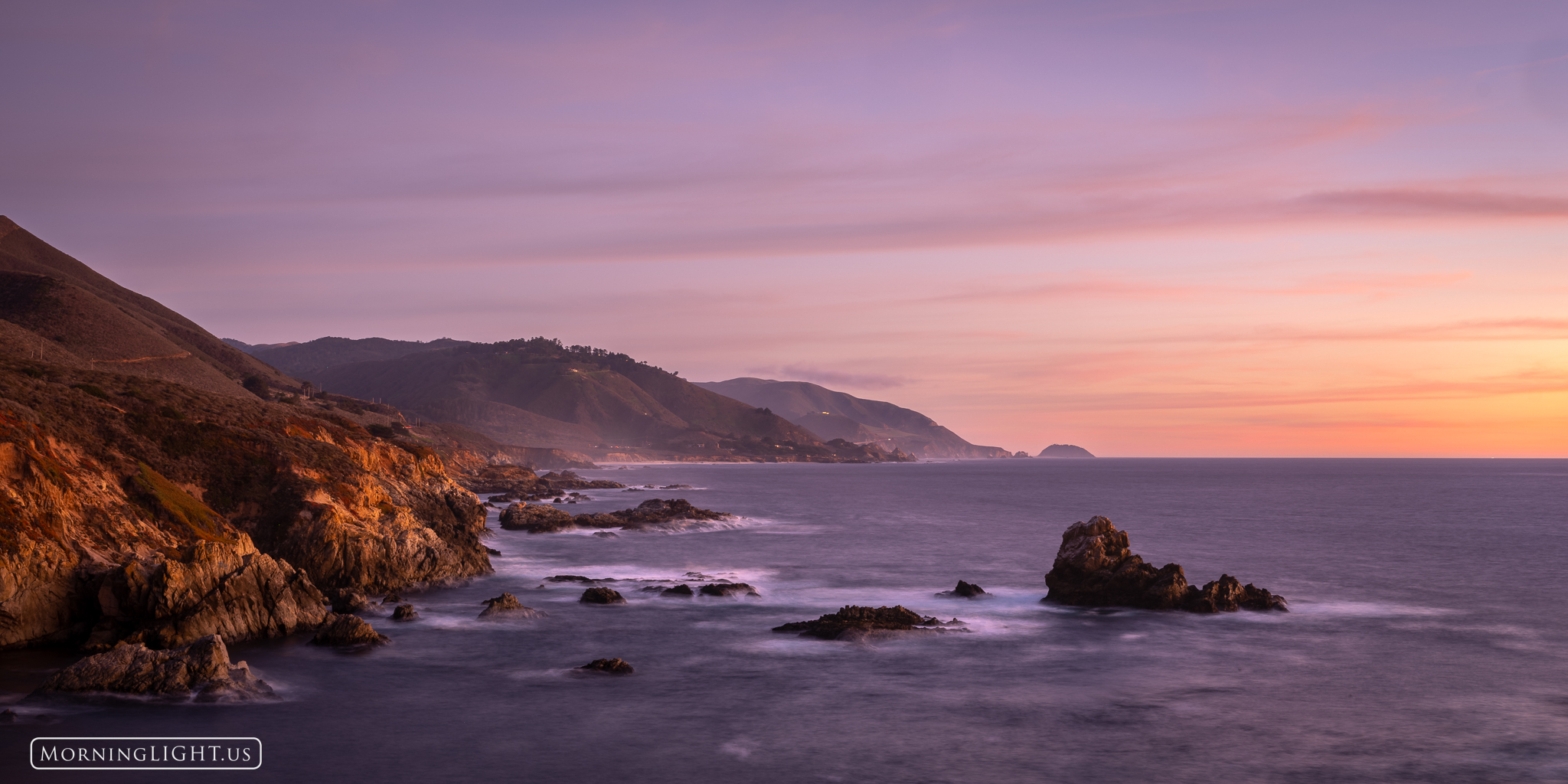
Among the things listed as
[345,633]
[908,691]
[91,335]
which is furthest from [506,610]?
[91,335]

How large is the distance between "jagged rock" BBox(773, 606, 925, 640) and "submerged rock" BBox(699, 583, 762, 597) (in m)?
7.12

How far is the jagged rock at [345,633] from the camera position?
29.6 m

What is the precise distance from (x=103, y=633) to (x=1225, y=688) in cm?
3158

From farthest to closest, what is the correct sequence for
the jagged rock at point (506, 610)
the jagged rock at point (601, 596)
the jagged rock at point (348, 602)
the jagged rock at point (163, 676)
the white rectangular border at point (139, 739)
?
the jagged rock at point (601, 596)
the jagged rock at point (506, 610)
the jagged rock at point (348, 602)
the jagged rock at point (163, 676)
the white rectangular border at point (139, 739)

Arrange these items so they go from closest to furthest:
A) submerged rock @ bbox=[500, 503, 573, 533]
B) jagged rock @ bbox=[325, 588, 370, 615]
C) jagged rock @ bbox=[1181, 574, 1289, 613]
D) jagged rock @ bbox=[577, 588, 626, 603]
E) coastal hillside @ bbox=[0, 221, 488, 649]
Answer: coastal hillside @ bbox=[0, 221, 488, 649] < jagged rock @ bbox=[325, 588, 370, 615] < jagged rock @ bbox=[1181, 574, 1289, 613] < jagged rock @ bbox=[577, 588, 626, 603] < submerged rock @ bbox=[500, 503, 573, 533]

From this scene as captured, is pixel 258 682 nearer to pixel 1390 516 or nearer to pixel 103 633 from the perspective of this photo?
pixel 103 633

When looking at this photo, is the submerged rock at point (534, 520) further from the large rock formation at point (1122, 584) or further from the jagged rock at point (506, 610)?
the large rock formation at point (1122, 584)

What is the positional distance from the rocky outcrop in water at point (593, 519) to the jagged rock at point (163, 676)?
49689 mm

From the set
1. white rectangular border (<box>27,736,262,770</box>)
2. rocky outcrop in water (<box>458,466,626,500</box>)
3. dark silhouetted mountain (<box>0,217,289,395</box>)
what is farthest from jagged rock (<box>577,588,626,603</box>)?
rocky outcrop in water (<box>458,466,626,500</box>)

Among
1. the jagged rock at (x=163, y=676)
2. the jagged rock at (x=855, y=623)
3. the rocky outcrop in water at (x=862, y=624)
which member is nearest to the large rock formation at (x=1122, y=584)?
the rocky outcrop in water at (x=862, y=624)

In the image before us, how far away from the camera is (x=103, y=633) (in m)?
26.7

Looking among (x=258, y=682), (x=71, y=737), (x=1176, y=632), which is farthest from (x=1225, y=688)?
(x=71, y=737)

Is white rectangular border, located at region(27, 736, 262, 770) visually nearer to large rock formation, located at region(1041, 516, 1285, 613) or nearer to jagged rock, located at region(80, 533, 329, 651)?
jagged rock, located at region(80, 533, 329, 651)

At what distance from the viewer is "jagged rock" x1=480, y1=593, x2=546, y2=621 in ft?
117
